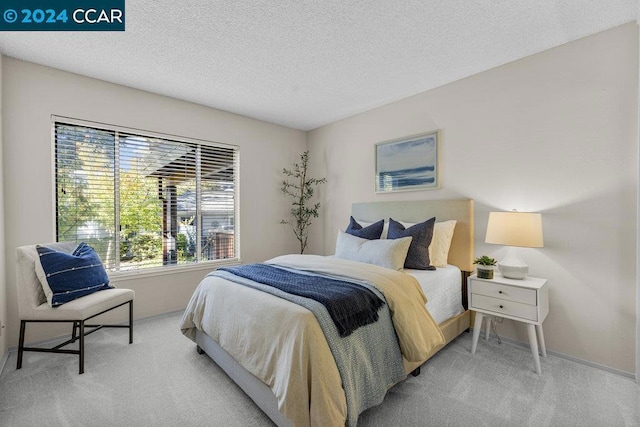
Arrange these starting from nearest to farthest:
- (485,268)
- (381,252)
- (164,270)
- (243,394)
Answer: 1. (243,394)
2. (485,268)
3. (381,252)
4. (164,270)

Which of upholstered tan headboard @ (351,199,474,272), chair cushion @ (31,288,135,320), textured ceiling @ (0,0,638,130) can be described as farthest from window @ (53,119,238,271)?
upholstered tan headboard @ (351,199,474,272)

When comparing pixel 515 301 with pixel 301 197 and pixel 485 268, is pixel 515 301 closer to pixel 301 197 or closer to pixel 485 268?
pixel 485 268

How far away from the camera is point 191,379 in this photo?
2078 millimetres

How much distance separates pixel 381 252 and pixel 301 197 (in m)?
2.35

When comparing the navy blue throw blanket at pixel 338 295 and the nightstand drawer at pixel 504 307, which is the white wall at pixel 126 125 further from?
the nightstand drawer at pixel 504 307

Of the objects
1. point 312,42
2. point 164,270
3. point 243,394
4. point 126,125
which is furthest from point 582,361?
point 126,125

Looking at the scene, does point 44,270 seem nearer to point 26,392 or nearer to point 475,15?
point 26,392

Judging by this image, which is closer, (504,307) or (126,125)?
(504,307)

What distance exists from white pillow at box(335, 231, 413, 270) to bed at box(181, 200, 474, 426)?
9.3 inches

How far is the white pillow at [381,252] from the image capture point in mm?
2482

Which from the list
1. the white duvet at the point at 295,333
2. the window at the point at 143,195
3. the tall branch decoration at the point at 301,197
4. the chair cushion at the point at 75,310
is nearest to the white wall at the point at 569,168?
the white duvet at the point at 295,333

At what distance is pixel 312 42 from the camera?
2.32 m

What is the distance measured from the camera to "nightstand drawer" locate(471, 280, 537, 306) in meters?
2.14

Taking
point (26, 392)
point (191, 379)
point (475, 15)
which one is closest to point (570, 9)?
point (475, 15)
